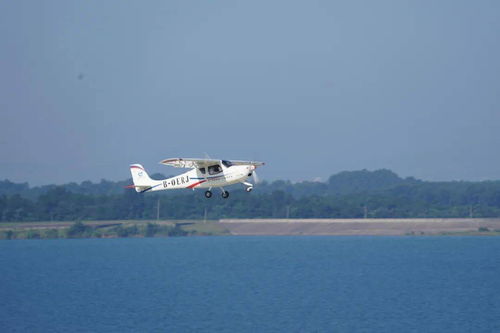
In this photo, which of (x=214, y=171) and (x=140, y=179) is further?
(x=140, y=179)

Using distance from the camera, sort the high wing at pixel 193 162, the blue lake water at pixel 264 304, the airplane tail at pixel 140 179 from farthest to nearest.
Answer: the blue lake water at pixel 264 304 < the airplane tail at pixel 140 179 < the high wing at pixel 193 162

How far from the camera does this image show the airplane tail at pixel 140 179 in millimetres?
73750

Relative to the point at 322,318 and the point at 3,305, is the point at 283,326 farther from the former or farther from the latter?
the point at 3,305

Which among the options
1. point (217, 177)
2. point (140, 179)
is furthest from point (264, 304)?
point (217, 177)

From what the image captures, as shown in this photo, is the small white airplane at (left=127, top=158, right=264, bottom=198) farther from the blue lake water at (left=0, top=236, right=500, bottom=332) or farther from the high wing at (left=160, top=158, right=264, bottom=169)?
the blue lake water at (left=0, top=236, right=500, bottom=332)

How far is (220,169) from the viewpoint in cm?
6538

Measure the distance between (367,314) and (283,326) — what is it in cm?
1783

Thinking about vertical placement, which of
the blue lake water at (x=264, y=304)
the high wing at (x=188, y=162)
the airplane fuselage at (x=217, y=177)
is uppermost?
the high wing at (x=188, y=162)

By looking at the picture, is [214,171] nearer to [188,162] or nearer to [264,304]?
[188,162]

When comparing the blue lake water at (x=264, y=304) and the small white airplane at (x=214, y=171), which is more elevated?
the small white airplane at (x=214, y=171)

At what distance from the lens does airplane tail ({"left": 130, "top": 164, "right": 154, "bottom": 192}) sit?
73.8 meters

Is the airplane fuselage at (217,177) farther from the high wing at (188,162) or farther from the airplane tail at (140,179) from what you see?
the airplane tail at (140,179)

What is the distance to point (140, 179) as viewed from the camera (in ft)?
247

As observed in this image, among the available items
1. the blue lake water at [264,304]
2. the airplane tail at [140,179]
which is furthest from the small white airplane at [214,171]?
the blue lake water at [264,304]
